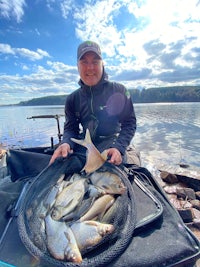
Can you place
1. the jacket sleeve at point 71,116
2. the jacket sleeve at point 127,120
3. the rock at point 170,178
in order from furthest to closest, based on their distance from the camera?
the rock at point 170,178 < the jacket sleeve at point 71,116 < the jacket sleeve at point 127,120

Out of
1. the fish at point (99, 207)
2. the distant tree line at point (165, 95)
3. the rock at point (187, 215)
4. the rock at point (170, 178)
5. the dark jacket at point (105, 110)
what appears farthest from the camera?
the distant tree line at point (165, 95)

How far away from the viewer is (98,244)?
1.66m

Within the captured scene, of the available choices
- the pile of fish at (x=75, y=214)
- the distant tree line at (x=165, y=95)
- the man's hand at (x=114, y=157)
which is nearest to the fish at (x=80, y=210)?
the pile of fish at (x=75, y=214)

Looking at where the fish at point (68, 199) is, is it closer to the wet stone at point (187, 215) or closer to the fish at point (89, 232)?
the fish at point (89, 232)

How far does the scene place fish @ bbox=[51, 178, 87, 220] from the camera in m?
1.94

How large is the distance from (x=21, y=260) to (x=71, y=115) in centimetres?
268

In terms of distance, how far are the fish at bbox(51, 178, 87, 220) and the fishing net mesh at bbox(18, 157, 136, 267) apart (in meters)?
0.16

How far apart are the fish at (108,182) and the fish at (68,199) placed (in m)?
0.15

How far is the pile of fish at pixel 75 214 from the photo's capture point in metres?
1.63

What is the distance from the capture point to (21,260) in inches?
64.7

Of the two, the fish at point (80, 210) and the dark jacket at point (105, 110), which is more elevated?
the dark jacket at point (105, 110)

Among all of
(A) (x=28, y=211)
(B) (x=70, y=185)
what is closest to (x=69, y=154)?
(B) (x=70, y=185)

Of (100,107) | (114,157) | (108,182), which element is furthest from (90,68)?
(108,182)

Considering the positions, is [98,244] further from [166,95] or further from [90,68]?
[166,95]
